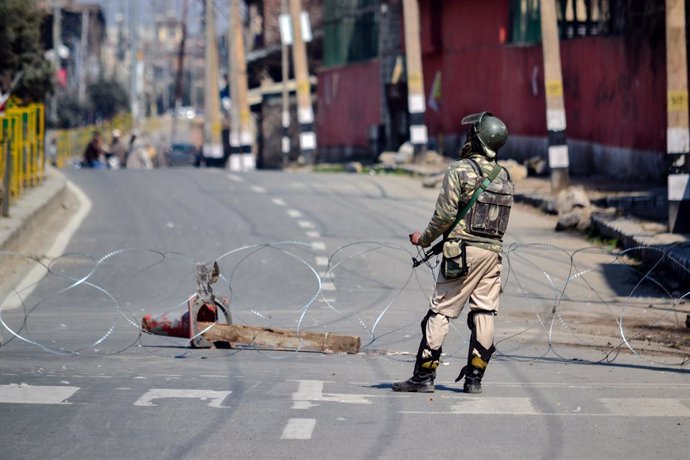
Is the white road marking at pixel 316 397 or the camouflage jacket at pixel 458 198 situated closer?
the white road marking at pixel 316 397

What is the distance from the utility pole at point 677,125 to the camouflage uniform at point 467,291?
946 cm

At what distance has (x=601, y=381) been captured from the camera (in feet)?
29.9

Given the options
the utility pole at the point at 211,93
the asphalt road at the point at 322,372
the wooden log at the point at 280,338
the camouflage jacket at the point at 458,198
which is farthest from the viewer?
the utility pole at the point at 211,93

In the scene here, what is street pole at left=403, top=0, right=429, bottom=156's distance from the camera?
104 ft

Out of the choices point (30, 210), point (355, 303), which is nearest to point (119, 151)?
point (30, 210)

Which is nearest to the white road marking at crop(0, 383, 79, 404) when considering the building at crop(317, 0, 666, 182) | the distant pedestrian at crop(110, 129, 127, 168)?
the building at crop(317, 0, 666, 182)

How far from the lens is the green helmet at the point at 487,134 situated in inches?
331

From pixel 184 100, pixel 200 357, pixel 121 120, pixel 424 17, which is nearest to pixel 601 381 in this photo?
pixel 200 357

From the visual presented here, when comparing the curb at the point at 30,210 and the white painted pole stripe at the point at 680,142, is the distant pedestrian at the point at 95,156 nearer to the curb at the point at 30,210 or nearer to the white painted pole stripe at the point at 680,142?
the curb at the point at 30,210

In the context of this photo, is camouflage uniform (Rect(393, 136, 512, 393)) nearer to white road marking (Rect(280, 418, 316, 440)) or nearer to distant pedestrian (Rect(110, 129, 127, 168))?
white road marking (Rect(280, 418, 316, 440))

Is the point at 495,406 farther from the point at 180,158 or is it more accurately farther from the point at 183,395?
the point at 180,158

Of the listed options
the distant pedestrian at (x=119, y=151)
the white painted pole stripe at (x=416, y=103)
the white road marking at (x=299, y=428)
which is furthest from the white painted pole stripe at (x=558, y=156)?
the distant pedestrian at (x=119, y=151)

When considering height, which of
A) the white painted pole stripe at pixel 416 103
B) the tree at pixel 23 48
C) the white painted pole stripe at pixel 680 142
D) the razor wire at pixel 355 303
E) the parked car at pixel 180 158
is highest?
the tree at pixel 23 48

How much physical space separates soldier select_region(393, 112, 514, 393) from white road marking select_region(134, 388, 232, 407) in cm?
116
